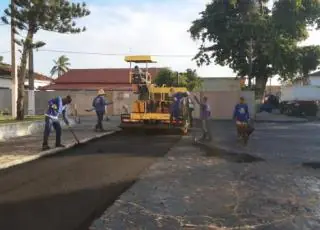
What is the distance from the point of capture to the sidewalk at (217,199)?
7.23 meters

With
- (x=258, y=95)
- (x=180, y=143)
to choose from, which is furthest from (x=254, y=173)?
(x=258, y=95)

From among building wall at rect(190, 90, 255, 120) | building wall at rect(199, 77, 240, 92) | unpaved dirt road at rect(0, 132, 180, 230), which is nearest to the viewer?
unpaved dirt road at rect(0, 132, 180, 230)

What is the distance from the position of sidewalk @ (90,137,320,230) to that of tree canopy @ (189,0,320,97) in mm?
34100

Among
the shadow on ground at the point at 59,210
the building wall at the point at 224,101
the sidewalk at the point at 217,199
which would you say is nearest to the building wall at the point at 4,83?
the building wall at the point at 224,101

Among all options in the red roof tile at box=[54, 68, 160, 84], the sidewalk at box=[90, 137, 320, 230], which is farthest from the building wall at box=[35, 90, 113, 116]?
the sidewalk at box=[90, 137, 320, 230]

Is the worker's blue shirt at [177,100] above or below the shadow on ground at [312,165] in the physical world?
above

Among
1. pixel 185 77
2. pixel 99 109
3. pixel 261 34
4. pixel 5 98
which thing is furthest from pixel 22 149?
pixel 185 77

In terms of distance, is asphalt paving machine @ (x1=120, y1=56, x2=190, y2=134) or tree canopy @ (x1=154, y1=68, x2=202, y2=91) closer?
asphalt paving machine @ (x1=120, y1=56, x2=190, y2=134)

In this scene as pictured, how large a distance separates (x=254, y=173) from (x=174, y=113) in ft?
36.1

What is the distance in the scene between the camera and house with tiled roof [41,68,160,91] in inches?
2643

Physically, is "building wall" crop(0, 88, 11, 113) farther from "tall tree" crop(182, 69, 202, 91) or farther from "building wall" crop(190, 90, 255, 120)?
"tall tree" crop(182, 69, 202, 91)

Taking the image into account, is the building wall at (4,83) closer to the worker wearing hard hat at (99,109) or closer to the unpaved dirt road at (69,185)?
the worker wearing hard hat at (99,109)

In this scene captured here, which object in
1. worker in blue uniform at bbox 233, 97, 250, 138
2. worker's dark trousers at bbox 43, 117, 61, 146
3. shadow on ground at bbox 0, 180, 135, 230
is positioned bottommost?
shadow on ground at bbox 0, 180, 135, 230

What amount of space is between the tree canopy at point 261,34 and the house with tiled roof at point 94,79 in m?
16.7
